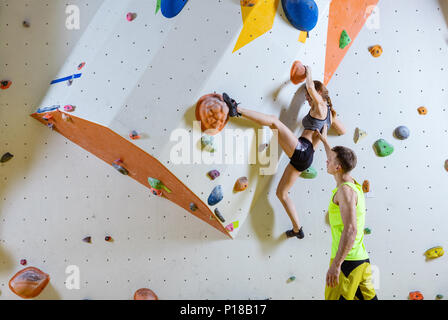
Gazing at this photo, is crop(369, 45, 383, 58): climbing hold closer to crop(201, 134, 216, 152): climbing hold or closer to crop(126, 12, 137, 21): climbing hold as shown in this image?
crop(201, 134, 216, 152): climbing hold

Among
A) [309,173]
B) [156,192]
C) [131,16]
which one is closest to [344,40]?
[309,173]

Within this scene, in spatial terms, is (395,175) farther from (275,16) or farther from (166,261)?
(166,261)

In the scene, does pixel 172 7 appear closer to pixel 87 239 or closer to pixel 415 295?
pixel 87 239

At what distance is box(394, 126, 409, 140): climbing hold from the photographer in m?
2.73

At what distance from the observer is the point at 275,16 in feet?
7.27

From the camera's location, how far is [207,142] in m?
2.21

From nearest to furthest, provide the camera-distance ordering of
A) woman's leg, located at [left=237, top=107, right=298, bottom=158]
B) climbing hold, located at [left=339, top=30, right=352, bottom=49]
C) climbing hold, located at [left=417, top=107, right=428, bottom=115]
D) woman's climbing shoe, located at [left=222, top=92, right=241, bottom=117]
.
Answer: woman's climbing shoe, located at [left=222, top=92, right=241, bottom=117]
woman's leg, located at [left=237, top=107, right=298, bottom=158]
climbing hold, located at [left=339, top=30, right=352, bottom=49]
climbing hold, located at [left=417, top=107, right=428, bottom=115]

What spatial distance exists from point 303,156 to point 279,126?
0.28 metres

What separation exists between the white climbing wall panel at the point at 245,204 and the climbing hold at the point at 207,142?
1.71ft

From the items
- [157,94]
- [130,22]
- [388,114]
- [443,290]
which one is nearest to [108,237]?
[157,94]

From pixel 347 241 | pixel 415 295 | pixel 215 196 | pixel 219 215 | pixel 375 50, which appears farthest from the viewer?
pixel 415 295

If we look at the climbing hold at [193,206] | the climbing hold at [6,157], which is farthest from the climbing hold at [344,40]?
the climbing hold at [6,157]

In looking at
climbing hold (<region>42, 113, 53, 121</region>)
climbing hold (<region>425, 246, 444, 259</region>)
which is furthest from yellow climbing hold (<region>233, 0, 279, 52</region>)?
climbing hold (<region>425, 246, 444, 259</region>)

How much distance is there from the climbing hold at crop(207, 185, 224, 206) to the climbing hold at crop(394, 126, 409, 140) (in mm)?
1436
